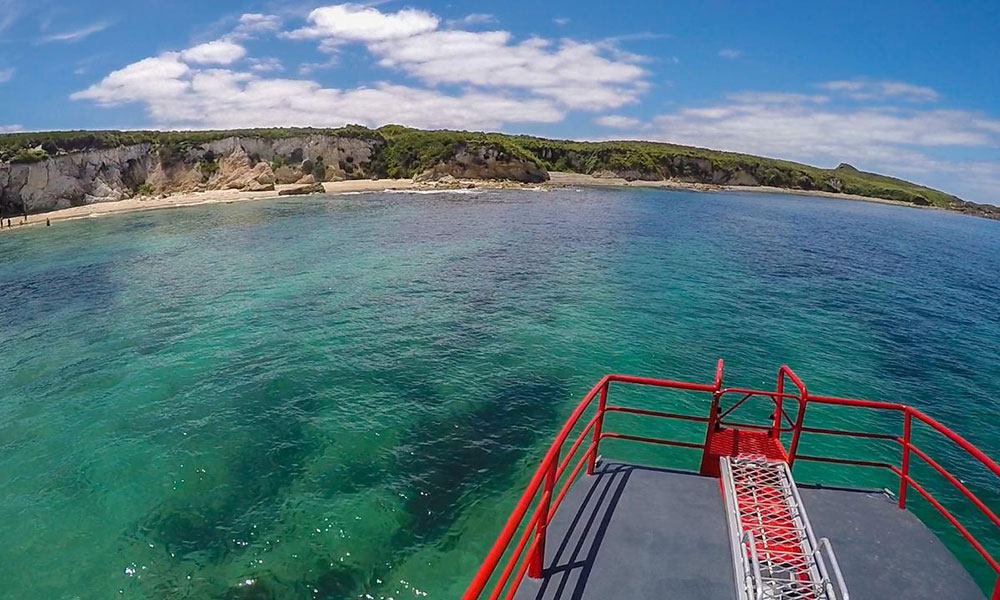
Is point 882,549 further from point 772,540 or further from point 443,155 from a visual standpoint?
point 443,155

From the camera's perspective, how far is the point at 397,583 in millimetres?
9031

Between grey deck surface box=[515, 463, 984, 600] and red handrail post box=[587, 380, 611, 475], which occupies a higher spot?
red handrail post box=[587, 380, 611, 475]

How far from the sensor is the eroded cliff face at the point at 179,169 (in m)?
66.8

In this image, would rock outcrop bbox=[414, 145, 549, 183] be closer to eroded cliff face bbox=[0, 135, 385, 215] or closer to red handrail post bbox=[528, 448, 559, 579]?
eroded cliff face bbox=[0, 135, 385, 215]

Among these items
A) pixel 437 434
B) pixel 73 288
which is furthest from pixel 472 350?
pixel 73 288

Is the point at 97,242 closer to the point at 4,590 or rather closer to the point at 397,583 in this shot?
the point at 4,590

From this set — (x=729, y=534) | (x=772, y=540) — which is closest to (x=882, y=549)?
(x=772, y=540)

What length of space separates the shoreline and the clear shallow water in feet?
102

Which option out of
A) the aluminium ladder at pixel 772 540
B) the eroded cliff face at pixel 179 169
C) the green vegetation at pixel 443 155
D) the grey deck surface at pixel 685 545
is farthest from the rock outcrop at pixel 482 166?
the aluminium ladder at pixel 772 540

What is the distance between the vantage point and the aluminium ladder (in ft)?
16.6

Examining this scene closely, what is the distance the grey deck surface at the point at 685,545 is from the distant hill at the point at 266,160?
8460 cm

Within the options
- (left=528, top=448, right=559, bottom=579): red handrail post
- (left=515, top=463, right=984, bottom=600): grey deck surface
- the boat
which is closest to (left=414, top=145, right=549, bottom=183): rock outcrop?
the boat

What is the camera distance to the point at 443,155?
105m

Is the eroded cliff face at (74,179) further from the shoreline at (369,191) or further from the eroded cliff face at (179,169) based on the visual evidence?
the shoreline at (369,191)
